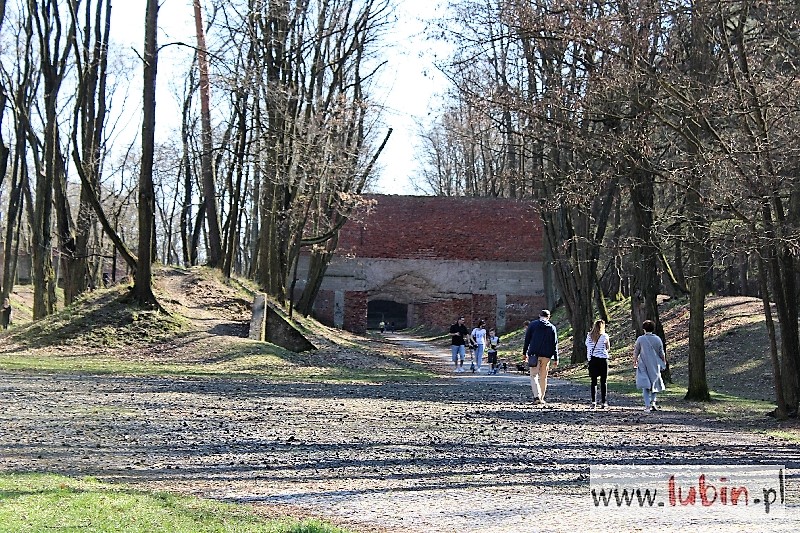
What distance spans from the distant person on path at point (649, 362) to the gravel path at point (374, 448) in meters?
0.54

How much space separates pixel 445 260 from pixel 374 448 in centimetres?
4394

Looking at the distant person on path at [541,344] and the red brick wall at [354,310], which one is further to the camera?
the red brick wall at [354,310]

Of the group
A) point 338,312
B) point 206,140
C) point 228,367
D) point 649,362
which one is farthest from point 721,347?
point 338,312

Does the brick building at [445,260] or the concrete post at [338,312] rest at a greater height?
the brick building at [445,260]

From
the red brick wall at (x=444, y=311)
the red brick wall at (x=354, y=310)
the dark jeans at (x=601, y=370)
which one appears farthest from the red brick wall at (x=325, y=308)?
the dark jeans at (x=601, y=370)

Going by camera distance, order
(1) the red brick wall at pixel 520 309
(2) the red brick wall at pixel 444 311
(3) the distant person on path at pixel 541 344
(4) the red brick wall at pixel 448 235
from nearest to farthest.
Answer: (3) the distant person on path at pixel 541 344 → (1) the red brick wall at pixel 520 309 → (4) the red brick wall at pixel 448 235 → (2) the red brick wall at pixel 444 311

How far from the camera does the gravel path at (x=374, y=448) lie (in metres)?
9.09

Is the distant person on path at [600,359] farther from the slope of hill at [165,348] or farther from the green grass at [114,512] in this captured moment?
the green grass at [114,512]

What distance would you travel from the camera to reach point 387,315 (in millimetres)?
75000

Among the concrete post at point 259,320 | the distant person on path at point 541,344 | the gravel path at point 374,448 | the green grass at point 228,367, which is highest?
the concrete post at point 259,320

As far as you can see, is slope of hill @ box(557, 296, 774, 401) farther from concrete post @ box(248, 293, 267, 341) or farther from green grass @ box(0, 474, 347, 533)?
green grass @ box(0, 474, 347, 533)

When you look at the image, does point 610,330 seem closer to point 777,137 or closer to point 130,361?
point 130,361

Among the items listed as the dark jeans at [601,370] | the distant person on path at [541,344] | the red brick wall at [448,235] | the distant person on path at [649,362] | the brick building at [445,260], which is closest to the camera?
the distant person on path at [649,362]

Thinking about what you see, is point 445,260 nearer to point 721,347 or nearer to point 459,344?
point 459,344
